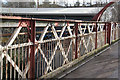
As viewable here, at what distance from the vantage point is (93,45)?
884 centimetres

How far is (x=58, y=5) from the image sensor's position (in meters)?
44.5

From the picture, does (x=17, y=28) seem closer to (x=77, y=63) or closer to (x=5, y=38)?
(x=5, y=38)

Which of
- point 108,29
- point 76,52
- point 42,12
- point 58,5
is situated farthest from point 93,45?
point 58,5

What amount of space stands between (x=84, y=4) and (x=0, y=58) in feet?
131

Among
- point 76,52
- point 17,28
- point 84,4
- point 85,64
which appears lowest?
point 85,64

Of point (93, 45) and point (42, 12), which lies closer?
point (93, 45)

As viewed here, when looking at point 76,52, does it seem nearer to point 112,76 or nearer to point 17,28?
point 112,76

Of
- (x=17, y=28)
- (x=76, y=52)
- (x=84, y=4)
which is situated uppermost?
(x=84, y=4)

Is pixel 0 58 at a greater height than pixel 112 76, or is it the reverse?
pixel 0 58

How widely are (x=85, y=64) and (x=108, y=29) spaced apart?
244 inches

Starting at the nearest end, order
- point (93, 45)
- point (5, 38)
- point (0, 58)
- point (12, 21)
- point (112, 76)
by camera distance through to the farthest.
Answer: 1. point (0, 58)
2. point (12, 21)
3. point (5, 38)
4. point (112, 76)
5. point (93, 45)

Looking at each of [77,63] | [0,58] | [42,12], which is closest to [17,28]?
[0,58]

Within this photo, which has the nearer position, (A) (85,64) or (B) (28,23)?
(B) (28,23)

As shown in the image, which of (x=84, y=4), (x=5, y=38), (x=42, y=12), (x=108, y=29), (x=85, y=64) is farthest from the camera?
(x=84, y=4)
